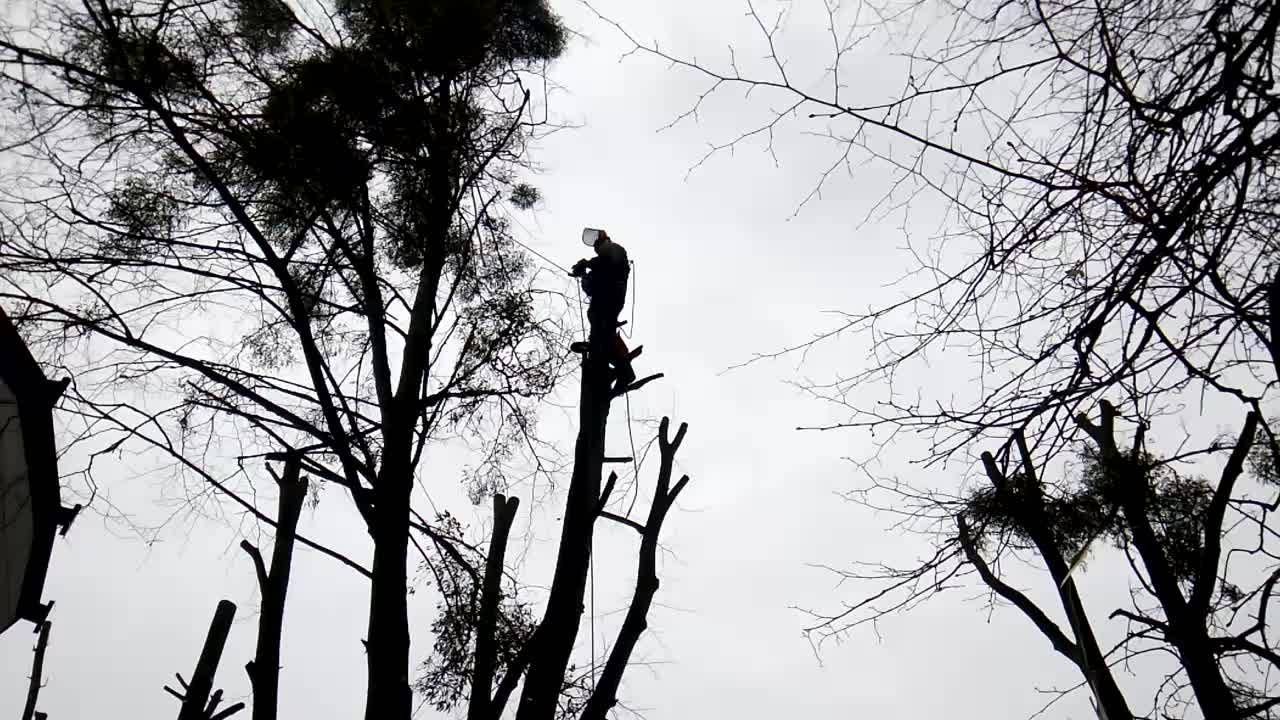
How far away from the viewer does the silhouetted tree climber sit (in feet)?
13.9

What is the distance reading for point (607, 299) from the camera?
4.31 metres

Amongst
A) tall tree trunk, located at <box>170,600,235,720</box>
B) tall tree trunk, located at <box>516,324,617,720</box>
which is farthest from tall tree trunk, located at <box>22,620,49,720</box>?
tall tree trunk, located at <box>516,324,617,720</box>

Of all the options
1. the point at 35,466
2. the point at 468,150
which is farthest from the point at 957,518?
the point at 35,466

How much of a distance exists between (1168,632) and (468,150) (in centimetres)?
446

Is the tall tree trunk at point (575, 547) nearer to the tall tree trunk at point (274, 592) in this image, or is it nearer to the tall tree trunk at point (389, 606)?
the tall tree trunk at point (389, 606)

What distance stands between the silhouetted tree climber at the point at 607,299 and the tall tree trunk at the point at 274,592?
5.79ft

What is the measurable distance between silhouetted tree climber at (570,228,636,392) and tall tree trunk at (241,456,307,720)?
1765mm

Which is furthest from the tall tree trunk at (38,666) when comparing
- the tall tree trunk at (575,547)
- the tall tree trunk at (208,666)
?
the tall tree trunk at (575,547)

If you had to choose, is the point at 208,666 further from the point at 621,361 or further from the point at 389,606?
the point at 621,361

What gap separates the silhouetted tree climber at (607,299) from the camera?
4250 millimetres

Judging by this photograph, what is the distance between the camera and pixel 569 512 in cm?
378

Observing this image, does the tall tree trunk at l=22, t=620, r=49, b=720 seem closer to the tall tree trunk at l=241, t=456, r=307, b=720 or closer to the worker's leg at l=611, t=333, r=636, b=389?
the tall tree trunk at l=241, t=456, r=307, b=720

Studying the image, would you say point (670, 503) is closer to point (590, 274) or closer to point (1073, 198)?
point (590, 274)

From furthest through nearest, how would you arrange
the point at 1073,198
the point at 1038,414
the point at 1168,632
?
the point at 1168,632 → the point at 1038,414 → the point at 1073,198
